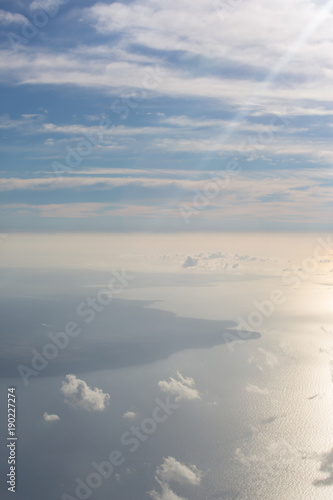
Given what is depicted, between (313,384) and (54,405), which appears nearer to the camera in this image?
(54,405)

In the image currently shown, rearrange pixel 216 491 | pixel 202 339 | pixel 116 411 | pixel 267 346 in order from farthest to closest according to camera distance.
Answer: pixel 202 339
pixel 267 346
pixel 116 411
pixel 216 491

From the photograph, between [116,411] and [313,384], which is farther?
[313,384]

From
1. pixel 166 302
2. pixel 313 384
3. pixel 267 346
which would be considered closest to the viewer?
pixel 313 384

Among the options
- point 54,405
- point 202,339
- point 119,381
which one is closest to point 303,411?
point 119,381

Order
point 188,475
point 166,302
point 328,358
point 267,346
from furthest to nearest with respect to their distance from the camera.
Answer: point 166,302 < point 267,346 < point 328,358 < point 188,475

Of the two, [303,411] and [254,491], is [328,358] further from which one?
[254,491]

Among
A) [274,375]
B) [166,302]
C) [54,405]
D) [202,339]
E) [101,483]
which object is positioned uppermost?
[101,483]

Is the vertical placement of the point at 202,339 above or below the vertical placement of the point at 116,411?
below

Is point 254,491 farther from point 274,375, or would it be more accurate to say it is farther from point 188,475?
→ point 274,375

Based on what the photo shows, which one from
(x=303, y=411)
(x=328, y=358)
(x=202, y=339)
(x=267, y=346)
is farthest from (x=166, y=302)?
(x=303, y=411)
